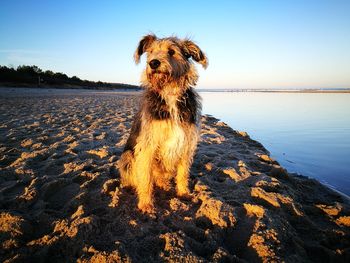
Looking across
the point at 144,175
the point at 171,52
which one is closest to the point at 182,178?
the point at 144,175

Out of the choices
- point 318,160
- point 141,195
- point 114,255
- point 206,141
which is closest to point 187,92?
point 141,195

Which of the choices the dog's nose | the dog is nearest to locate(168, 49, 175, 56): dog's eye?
the dog

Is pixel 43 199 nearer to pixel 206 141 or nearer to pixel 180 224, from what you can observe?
pixel 180 224

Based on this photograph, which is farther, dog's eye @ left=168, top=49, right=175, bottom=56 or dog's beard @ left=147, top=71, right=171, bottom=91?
dog's eye @ left=168, top=49, right=175, bottom=56

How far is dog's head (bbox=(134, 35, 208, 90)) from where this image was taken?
3.34m

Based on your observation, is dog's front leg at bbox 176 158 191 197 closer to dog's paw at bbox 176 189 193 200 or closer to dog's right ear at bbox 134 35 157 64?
dog's paw at bbox 176 189 193 200

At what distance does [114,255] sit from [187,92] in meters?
2.44

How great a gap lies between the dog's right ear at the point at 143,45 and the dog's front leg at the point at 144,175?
66.9 inches

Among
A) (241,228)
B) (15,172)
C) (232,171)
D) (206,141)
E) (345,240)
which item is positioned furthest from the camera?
(206,141)

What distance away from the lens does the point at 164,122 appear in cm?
321

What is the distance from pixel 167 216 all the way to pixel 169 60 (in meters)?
2.28

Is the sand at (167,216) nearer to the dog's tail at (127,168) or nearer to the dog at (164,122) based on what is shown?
the dog's tail at (127,168)

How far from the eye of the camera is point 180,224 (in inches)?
112

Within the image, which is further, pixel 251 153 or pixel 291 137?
pixel 291 137
